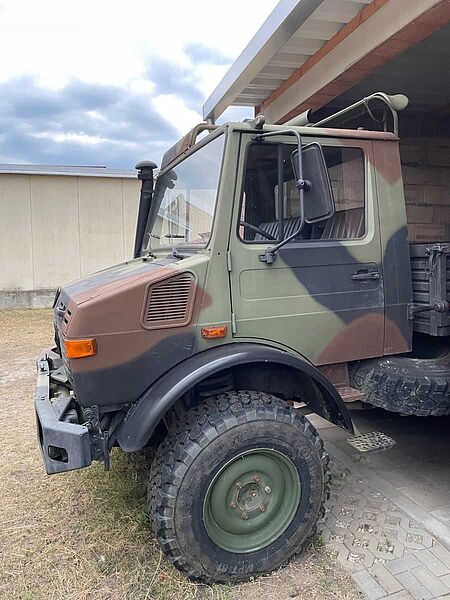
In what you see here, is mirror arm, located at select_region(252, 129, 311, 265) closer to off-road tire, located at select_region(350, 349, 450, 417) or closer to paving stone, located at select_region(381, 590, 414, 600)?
off-road tire, located at select_region(350, 349, 450, 417)

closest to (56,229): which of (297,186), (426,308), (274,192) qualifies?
(274,192)

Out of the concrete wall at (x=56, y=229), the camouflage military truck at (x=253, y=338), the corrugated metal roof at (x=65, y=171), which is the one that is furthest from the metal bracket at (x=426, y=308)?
the corrugated metal roof at (x=65, y=171)

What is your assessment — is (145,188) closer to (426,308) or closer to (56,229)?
(426,308)

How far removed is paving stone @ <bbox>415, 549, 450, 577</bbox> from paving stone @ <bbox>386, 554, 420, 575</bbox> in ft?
0.13

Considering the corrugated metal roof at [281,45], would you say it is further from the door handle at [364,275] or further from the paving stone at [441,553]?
the paving stone at [441,553]

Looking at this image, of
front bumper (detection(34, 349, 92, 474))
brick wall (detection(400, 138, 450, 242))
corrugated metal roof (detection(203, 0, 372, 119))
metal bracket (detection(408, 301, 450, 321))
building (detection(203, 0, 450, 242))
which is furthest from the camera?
brick wall (detection(400, 138, 450, 242))

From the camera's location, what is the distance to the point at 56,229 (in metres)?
11.6

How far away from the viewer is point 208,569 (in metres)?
2.34

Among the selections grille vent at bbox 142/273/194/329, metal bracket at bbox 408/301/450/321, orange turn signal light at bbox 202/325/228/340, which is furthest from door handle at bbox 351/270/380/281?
grille vent at bbox 142/273/194/329

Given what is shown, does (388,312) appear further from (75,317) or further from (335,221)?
(75,317)

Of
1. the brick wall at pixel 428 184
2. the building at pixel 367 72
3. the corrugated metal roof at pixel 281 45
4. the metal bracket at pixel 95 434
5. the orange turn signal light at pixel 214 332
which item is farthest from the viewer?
the brick wall at pixel 428 184

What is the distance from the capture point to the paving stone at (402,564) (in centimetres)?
242

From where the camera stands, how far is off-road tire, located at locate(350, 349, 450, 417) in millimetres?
2795

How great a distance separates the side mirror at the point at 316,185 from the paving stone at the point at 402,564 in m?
1.80
